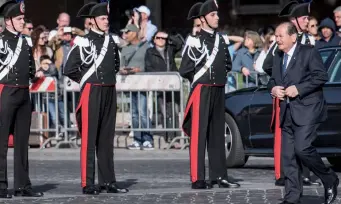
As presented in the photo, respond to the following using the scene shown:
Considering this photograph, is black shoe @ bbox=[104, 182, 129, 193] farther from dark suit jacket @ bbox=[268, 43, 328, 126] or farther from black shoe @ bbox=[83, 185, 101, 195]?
dark suit jacket @ bbox=[268, 43, 328, 126]

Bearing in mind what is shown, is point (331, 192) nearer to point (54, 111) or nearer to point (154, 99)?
point (154, 99)

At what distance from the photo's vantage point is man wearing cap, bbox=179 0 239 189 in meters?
14.8

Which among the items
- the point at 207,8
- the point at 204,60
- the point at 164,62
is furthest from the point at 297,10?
the point at 164,62

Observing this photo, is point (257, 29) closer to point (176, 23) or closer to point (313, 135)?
point (176, 23)

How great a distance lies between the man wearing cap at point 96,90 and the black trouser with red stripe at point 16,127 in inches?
25.1

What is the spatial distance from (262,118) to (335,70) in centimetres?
116

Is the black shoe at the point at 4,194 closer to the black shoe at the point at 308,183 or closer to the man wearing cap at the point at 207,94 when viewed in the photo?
the man wearing cap at the point at 207,94

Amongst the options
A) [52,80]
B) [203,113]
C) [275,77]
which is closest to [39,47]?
[52,80]

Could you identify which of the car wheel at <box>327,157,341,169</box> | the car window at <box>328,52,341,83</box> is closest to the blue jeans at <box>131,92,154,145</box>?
the car wheel at <box>327,157,341,169</box>

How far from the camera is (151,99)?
21375 millimetres

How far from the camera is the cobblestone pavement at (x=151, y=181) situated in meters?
13.6

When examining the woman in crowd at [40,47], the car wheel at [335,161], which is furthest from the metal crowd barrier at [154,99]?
the car wheel at [335,161]

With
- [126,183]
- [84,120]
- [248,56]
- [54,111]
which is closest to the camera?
[84,120]

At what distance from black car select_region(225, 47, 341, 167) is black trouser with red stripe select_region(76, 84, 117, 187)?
3081mm
